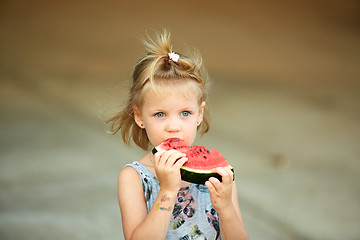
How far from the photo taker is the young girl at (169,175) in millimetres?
2186

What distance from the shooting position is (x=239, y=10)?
17.6 feet

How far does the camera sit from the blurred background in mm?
5199

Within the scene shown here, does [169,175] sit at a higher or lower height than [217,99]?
lower

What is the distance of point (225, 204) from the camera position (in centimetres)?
225

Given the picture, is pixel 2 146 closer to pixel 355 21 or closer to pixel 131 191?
pixel 131 191

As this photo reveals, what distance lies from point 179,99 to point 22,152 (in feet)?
12.4

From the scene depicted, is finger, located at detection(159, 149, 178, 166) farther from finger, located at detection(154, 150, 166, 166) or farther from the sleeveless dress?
the sleeveless dress

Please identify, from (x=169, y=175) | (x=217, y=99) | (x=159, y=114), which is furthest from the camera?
(x=217, y=99)

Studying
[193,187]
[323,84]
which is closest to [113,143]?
[323,84]

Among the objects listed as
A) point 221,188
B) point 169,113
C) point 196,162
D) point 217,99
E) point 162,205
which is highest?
point 217,99

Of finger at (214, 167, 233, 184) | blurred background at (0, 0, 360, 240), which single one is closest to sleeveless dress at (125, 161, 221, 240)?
finger at (214, 167, 233, 184)

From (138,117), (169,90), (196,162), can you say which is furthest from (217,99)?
(196,162)

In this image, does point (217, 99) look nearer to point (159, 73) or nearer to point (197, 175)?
point (159, 73)

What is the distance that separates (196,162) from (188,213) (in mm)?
342
